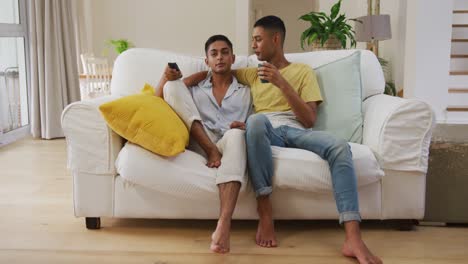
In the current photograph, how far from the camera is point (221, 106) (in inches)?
108

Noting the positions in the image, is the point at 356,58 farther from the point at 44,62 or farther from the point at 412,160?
the point at 44,62

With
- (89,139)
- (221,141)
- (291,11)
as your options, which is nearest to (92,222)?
(89,139)

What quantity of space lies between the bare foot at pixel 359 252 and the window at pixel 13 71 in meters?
3.64

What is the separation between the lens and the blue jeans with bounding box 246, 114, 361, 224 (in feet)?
7.43

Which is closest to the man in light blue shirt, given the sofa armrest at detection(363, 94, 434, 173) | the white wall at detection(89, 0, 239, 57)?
the sofa armrest at detection(363, 94, 434, 173)

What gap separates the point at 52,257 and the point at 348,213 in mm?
1228

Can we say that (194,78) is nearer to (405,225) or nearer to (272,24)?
(272,24)

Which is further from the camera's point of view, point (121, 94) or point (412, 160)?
point (121, 94)

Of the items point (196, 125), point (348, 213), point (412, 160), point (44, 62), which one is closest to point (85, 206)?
point (196, 125)

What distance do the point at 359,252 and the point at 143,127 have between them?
1.04 m

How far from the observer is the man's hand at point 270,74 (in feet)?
8.14

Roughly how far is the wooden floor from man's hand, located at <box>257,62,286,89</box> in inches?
27.9

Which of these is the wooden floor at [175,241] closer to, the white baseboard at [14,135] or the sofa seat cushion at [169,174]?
the sofa seat cushion at [169,174]

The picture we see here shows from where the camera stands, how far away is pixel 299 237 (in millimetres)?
2502
